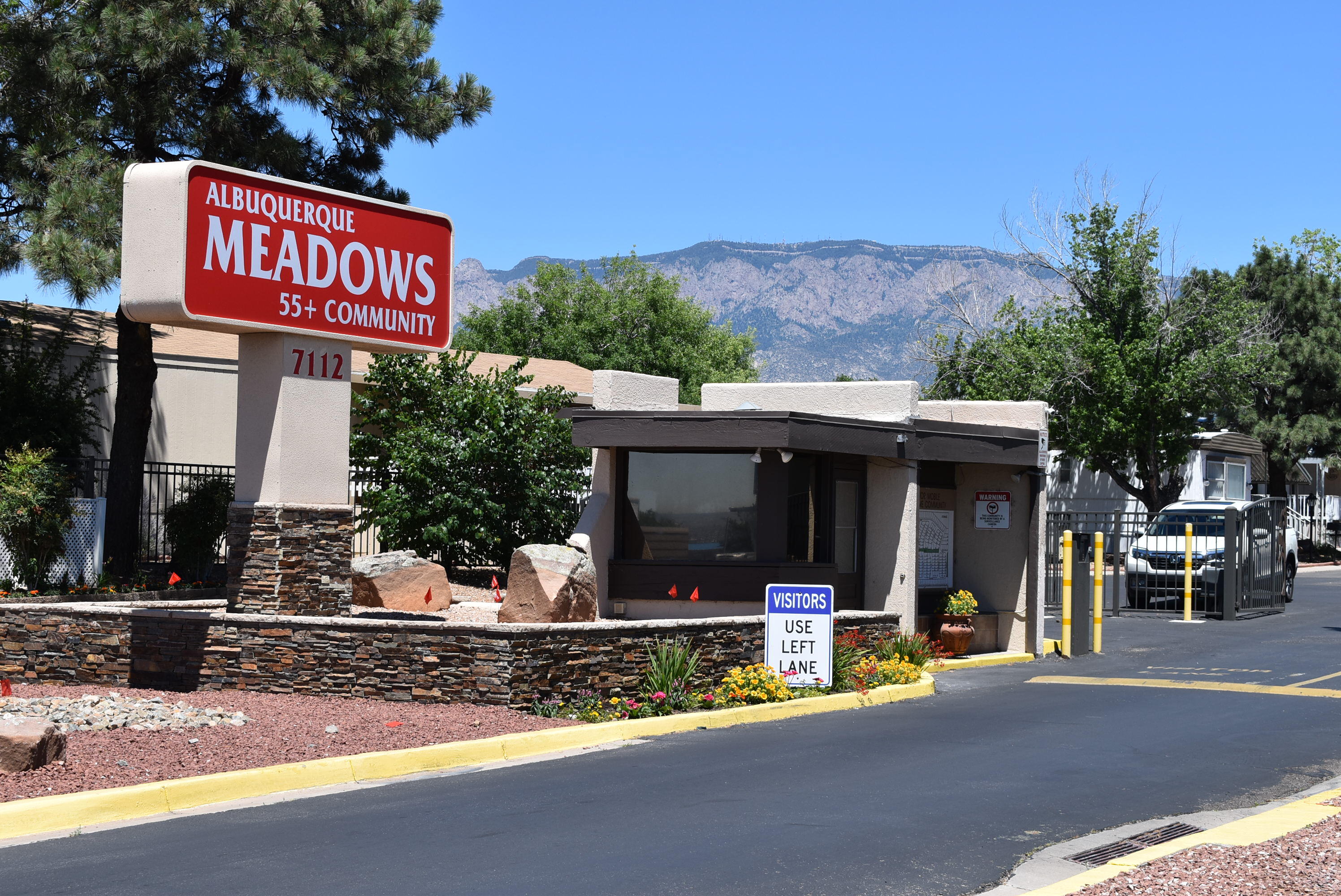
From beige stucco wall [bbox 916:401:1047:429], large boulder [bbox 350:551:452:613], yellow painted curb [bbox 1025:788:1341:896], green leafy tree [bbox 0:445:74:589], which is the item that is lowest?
yellow painted curb [bbox 1025:788:1341:896]

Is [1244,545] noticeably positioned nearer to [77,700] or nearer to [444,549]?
[444,549]

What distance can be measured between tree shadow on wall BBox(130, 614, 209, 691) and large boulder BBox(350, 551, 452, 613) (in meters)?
3.90

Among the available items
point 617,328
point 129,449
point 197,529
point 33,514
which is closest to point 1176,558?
point 197,529

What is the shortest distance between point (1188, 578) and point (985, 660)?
8217 millimetres

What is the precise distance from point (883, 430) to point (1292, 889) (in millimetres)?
11440

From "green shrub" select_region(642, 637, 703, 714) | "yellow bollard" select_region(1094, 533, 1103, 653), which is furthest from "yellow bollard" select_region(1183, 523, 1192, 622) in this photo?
"green shrub" select_region(642, 637, 703, 714)

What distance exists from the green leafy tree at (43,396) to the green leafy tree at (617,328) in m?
26.5

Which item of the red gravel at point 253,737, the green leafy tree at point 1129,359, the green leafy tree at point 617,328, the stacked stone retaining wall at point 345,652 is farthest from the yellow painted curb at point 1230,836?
the green leafy tree at point 617,328

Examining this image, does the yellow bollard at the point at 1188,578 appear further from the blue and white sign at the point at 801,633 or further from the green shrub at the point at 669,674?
the green shrub at the point at 669,674

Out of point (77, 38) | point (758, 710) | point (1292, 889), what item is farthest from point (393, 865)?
point (77, 38)

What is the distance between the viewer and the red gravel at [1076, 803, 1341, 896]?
6516 millimetres

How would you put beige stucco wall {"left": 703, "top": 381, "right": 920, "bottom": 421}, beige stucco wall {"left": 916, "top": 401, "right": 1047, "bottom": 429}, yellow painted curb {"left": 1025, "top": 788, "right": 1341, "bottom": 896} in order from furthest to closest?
beige stucco wall {"left": 916, "top": 401, "right": 1047, "bottom": 429}
beige stucco wall {"left": 703, "top": 381, "right": 920, "bottom": 421}
yellow painted curb {"left": 1025, "top": 788, "right": 1341, "bottom": 896}

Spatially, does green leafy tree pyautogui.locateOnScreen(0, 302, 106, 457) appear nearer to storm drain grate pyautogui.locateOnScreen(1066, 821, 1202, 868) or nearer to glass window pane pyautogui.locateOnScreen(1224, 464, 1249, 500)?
storm drain grate pyautogui.locateOnScreen(1066, 821, 1202, 868)

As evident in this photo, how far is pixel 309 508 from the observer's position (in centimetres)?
1405
